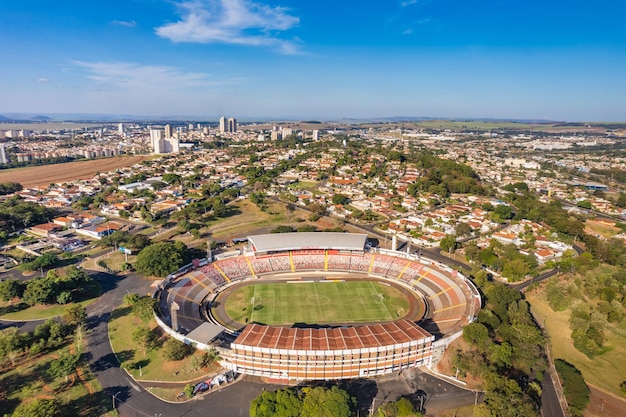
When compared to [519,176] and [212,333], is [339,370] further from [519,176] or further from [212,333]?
[519,176]

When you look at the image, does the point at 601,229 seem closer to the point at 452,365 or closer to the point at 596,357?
the point at 596,357

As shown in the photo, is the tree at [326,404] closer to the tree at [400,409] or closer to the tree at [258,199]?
the tree at [400,409]

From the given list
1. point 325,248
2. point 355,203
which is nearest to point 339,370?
point 325,248

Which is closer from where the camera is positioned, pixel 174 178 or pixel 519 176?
pixel 174 178

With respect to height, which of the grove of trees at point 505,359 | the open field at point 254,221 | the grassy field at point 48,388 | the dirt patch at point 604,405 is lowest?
the dirt patch at point 604,405

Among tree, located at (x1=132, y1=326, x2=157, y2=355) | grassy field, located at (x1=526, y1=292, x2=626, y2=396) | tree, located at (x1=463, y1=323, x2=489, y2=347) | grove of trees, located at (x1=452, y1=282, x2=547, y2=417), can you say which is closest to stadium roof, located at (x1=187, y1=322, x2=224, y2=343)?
tree, located at (x1=132, y1=326, x2=157, y2=355)

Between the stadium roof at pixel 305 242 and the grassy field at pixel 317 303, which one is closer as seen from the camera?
the grassy field at pixel 317 303

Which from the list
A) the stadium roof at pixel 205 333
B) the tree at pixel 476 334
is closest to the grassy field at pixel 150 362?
the stadium roof at pixel 205 333
